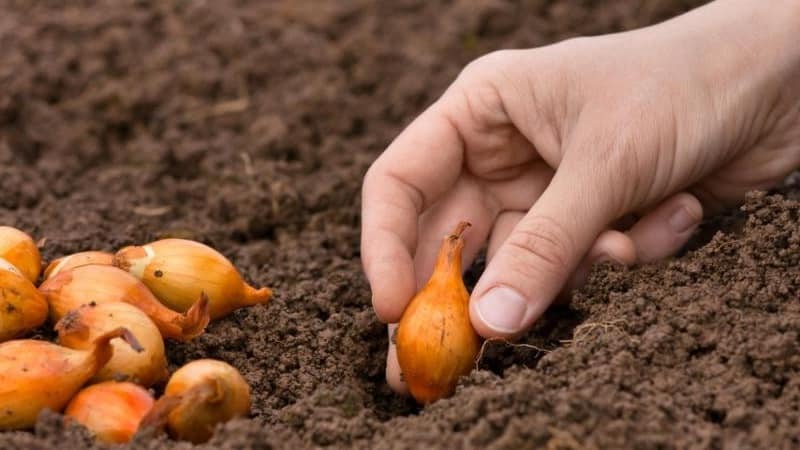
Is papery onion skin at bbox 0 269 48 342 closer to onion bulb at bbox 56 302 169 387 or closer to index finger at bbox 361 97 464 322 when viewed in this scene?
onion bulb at bbox 56 302 169 387

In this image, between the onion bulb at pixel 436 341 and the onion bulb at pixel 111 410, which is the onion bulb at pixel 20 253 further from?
the onion bulb at pixel 436 341

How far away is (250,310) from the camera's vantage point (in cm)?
236

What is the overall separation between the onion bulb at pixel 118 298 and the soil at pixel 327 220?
0.29 ft

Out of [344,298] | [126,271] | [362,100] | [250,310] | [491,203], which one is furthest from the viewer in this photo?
[362,100]

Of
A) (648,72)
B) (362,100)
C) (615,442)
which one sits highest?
(648,72)

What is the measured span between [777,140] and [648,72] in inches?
17.7

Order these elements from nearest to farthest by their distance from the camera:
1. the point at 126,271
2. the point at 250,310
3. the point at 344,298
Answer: the point at 126,271
the point at 250,310
the point at 344,298

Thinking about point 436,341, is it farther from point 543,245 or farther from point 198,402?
point 198,402

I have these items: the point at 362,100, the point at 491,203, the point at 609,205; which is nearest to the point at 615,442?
the point at 609,205

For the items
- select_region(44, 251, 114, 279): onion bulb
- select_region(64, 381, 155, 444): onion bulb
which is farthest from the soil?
select_region(44, 251, 114, 279): onion bulb

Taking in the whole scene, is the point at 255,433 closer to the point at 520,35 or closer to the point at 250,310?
the point at 250,310

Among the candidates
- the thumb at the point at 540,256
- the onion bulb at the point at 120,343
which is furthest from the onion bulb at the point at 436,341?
the onion bulb at the point at 120,343

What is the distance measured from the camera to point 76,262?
2.24m

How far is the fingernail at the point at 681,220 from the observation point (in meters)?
2.55
